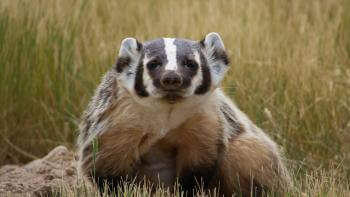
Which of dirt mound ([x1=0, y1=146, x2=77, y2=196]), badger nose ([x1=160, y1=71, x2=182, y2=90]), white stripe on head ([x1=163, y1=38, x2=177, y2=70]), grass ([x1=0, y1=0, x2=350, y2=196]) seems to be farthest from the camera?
grass ([x1=0, y1=0, x2=350, y2=196])

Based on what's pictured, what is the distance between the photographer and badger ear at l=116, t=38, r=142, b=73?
5.11 meters

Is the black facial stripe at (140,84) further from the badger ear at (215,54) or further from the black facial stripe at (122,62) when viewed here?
the badger ear at (215,54)

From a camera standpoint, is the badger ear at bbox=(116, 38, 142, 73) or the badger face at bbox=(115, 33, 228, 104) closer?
the badger face at bbox=(115, 33, 228, 104)

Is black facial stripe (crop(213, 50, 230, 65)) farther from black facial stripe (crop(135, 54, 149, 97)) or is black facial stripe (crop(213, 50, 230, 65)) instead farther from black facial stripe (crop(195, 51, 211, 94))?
black facial stripe (crop(135, 54, 149, 97))

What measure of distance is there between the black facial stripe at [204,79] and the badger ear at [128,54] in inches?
14.2

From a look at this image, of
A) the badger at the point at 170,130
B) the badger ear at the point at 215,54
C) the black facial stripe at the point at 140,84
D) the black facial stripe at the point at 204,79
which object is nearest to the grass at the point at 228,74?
the badger at the point at 170,130

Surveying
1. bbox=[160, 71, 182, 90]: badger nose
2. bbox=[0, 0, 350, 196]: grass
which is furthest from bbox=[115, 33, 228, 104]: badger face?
bbox=[0, 0, 350, 196]: grass

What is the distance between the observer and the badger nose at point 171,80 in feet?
15.1

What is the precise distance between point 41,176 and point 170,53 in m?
1.57

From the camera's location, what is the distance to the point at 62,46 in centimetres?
750

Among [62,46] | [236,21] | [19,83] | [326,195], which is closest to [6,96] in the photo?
[19,83]

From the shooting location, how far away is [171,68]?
4727 mm

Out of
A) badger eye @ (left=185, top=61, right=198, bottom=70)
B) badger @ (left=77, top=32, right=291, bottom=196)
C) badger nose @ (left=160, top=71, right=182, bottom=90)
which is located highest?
badger eye @ (left=185, top=61, right=198, bottom=70)

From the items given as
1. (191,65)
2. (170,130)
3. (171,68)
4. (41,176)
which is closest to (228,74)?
(41,176)
